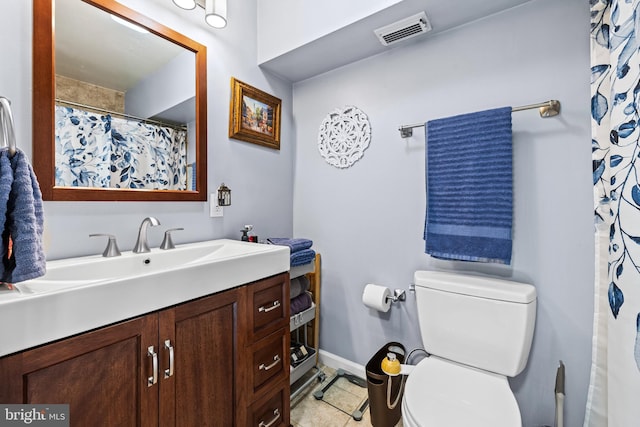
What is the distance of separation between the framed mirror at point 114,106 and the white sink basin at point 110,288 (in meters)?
0.29

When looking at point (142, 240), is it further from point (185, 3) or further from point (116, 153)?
point (185, 3)

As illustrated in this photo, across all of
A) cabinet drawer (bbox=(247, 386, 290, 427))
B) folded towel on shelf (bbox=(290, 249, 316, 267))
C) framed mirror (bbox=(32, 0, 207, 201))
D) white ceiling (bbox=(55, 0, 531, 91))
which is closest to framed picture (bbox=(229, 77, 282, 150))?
framed mirror (bbox=(32, 0, 207, 201))

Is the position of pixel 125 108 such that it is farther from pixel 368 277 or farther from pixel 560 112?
pixel 560 112

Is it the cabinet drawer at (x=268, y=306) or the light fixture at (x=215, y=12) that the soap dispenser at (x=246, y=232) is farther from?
the light fixture at (x=215, y=12)

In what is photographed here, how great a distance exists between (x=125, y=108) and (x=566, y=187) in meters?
1.94

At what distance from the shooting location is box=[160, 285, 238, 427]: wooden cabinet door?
89cm

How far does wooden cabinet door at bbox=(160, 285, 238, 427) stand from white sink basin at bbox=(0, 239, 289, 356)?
0.19 feet

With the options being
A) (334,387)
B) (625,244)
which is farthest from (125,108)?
(334,387)

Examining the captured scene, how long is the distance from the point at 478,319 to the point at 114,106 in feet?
5.98

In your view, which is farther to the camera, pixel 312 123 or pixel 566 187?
pixel 312 123

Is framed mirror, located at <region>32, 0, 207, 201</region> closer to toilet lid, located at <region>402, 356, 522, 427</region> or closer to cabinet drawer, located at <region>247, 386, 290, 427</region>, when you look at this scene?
cabinet drawer, located at <region>247, 386, 290, 427</region>

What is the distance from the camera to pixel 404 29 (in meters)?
1.43

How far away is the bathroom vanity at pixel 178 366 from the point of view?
69 centimetres

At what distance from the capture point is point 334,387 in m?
1.71
